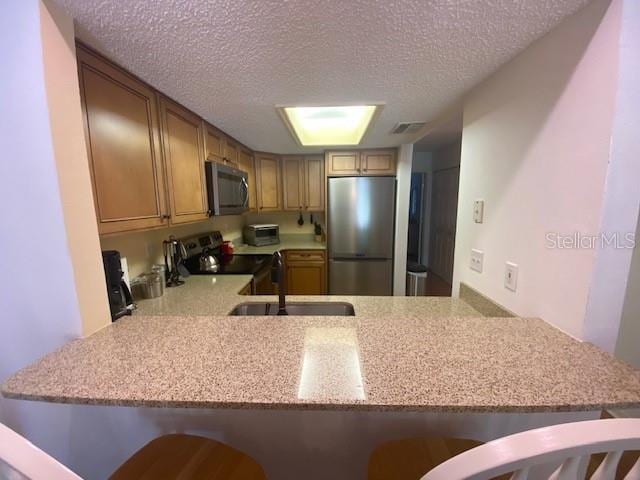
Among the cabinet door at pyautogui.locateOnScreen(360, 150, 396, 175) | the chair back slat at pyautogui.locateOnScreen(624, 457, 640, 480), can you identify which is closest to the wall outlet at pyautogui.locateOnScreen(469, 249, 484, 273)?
the chair back slat at pyautogui.locateOnScreen(624, 457, 640, 480)

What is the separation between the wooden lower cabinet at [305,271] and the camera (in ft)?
10.5

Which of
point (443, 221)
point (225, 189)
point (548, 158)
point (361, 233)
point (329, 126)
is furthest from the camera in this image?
point (443, 221)

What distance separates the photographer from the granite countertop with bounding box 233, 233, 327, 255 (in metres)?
3.04

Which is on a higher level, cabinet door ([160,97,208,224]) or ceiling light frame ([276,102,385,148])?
ceiling light frame ([276,102,385,148])

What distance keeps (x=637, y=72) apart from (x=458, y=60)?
1.82ft

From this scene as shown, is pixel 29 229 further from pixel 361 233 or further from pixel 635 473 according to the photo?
pixel 361 233

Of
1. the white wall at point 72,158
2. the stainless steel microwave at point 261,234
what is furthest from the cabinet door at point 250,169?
the white wall at point 72,158

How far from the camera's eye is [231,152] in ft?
7.87

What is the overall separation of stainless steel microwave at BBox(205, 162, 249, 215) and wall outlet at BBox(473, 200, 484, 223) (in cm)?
177

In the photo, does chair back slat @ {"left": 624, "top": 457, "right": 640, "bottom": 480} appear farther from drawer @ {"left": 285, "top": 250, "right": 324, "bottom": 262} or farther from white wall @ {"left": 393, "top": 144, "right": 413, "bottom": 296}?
drawer @ {"left": 285, "top": 250, "right": 324, "bottom": 262}

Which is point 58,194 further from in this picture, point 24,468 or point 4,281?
point 24,468

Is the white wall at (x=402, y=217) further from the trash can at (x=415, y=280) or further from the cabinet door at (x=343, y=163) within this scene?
the cabinet door at (x=343, y=163)

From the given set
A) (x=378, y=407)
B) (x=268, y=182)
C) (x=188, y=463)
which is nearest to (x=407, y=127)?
(x=268, y=182)

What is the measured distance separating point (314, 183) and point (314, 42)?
96.5 inches
